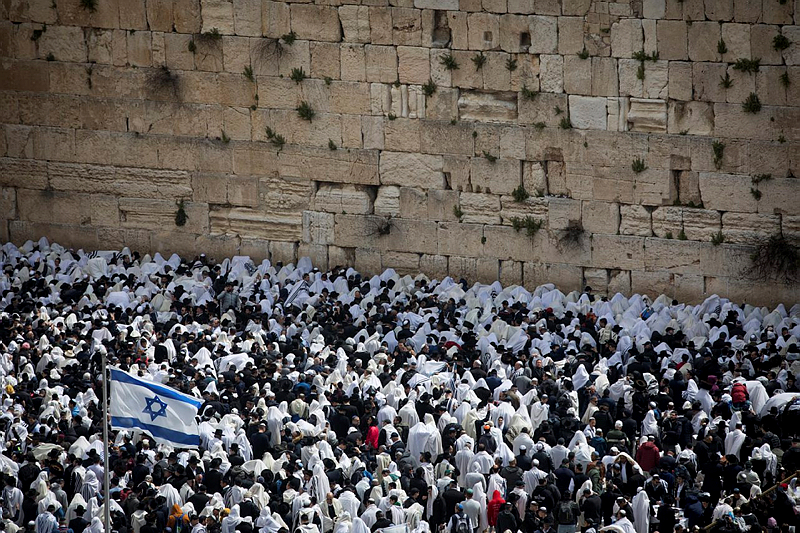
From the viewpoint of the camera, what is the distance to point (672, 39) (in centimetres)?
2434

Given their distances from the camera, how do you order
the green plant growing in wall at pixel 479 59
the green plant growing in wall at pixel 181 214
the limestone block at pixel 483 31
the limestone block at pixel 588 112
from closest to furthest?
the limestone block at pixel 588 112 → the limestone block at pixel 483 31 → the green plant growing in wall at pixel 479 59 → the green plant growing in wall at pixel 181 214

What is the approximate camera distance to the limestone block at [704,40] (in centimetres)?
2408

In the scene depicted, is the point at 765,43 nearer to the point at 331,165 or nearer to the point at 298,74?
the point at 331,165

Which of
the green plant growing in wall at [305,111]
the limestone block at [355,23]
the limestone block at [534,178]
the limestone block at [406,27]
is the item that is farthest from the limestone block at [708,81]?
the green plant growing in wall at [305,111]

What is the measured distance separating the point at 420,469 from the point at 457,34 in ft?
31.1

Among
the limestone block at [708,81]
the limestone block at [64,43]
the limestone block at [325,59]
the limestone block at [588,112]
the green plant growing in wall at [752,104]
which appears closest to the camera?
the green plant growing in wall at [752,104]

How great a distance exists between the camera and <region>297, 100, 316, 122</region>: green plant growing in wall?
26.6 meters

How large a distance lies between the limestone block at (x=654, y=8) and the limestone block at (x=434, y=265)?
5.40 metres

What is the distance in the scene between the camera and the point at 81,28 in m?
27.4

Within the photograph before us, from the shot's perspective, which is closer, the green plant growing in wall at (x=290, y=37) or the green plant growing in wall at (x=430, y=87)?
the green plant growing in wall at (x=430, y=87)

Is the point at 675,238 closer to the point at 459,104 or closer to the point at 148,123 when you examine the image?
the point at 459,104

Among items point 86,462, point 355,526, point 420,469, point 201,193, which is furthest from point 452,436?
point 201,193

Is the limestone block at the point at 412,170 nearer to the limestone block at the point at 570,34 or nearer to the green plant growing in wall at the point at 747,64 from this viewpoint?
the limestone block at the point at 570,34

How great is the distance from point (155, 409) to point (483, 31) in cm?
1102
